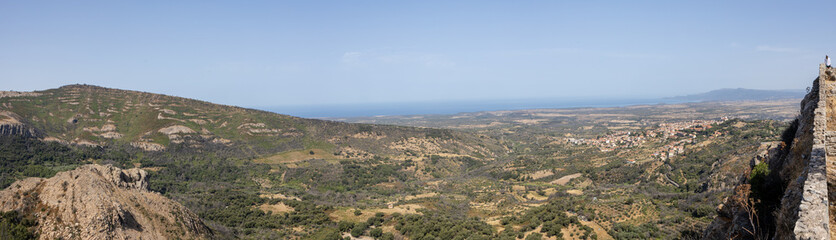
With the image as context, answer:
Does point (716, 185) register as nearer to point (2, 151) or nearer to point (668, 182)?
point (668, 182)

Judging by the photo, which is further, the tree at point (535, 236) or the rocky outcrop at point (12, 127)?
the rocky outcrop at point (12, 127)

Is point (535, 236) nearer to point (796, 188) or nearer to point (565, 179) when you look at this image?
point (796, 188)

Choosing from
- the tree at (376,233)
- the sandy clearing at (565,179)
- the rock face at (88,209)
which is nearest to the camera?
the rock face at (88,209)

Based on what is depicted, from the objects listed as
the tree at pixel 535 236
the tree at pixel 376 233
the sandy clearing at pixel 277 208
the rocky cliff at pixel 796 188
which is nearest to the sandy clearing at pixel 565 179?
the tree at pixel 535 236

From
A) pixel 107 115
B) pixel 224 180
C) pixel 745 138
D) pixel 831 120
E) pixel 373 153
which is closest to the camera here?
pixel 831 120

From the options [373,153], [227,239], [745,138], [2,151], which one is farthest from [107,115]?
[745,138]

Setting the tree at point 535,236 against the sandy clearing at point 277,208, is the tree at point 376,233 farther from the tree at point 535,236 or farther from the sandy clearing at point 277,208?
the sandy clearing at point 277,208

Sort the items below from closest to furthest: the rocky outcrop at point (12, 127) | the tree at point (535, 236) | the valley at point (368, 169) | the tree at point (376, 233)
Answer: the tree at point (535, 236)
the valley at point (368, 169)
the tree at point (376, 233)
the rocky outcrop at point (12, 127)

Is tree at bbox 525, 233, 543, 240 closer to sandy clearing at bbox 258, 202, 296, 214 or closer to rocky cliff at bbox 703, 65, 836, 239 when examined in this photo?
rocky cliff at bbox 703, 65, 836, 239
